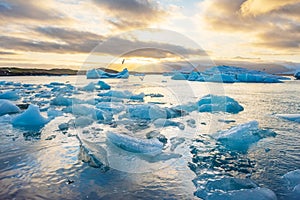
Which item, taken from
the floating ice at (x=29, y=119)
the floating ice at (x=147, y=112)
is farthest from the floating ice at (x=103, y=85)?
the floating ice at (x=29, y=119)

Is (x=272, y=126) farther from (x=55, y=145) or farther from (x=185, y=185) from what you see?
(x=55, y=145)

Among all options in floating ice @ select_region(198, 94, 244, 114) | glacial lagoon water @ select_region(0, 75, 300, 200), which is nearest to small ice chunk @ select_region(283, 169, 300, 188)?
glacial lagoon water @ select_region(0, 75, 300, 200)

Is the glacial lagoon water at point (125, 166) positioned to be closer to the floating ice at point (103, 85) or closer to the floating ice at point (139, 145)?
the floating ice at point (139, 145)

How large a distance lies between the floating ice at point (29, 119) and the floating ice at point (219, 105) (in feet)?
22.9

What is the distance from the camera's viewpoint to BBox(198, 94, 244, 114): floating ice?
11398 millimetres

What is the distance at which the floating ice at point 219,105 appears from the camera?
37.4 ft

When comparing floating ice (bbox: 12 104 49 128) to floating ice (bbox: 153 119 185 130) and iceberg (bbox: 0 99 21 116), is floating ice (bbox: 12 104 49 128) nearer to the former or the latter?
iceberg (bbox: 0 99 21 116)

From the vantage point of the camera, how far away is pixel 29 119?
26.8 ft

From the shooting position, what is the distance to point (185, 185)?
12.8ft

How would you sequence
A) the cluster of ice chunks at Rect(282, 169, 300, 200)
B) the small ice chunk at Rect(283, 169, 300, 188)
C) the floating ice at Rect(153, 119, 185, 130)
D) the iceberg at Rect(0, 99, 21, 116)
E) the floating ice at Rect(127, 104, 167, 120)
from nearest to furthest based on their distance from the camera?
1. the cluster of ice chunks at Rect(282, 169, 300, 200)
2. the small ice chunk at Rect(283, 169, 300, 188)
3. the floating ice at Rect(153, 119, 185, 130)
4. the floating ice at Rect(127, 104, 167, 120)
5. the iceberg at Rect(0, 99, 21, 116)

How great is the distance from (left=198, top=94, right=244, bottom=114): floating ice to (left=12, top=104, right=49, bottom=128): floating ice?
699 centimetres

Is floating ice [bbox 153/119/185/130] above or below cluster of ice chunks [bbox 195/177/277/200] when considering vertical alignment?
below

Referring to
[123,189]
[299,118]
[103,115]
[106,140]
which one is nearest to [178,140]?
[106,140]

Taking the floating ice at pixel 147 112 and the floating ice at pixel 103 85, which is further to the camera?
the floating ice at pixel 103 85
